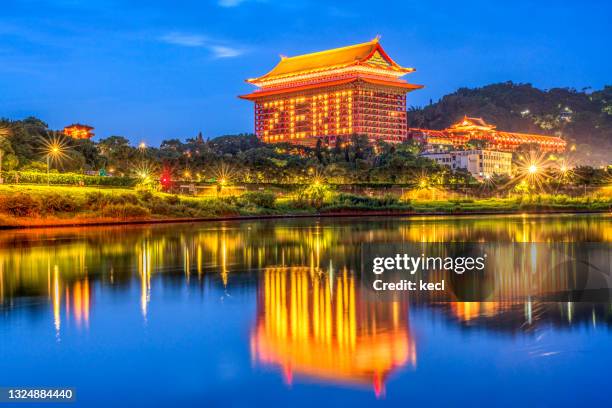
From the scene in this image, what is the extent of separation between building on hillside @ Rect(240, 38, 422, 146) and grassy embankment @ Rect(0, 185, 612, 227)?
69869mm

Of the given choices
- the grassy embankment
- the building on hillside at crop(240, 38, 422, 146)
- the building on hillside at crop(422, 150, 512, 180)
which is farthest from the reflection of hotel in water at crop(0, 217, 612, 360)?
the building on hillside at crop(240, 38, 422, 146)

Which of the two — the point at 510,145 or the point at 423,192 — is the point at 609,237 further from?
the point at 510,145

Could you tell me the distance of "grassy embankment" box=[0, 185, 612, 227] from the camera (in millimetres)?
50125

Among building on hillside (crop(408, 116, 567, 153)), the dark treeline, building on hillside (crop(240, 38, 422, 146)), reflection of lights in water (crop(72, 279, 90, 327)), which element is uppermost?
building on hillside (crop(240, 38, 422, 146))

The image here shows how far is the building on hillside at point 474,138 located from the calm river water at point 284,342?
138167 mm

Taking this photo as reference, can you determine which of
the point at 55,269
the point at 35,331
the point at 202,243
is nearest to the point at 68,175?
the point at 202,243

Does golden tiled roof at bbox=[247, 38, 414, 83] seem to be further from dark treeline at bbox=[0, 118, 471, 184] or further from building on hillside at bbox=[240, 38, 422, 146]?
dark treeline at bbox=[0, 118, 471, 184]

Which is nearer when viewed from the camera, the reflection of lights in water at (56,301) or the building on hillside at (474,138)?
the reflection of lights in water at (56,301)

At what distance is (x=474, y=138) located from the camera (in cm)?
16662

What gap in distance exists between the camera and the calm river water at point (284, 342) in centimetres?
1048

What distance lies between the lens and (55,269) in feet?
76.8

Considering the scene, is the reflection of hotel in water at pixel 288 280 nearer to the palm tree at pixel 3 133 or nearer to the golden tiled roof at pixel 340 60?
the palm tree at pixel 3 133

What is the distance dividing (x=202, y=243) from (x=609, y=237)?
61.1 feet

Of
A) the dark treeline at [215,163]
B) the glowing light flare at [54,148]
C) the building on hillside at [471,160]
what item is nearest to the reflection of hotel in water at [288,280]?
the glowing light flare at [54,148]
